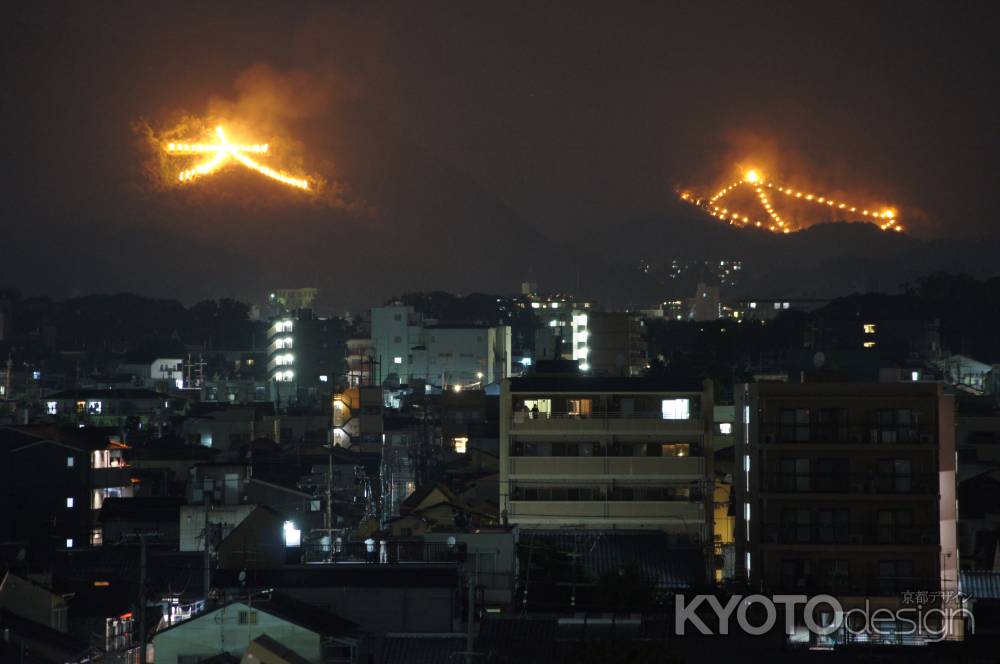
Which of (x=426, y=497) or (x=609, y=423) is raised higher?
(x=609, y=423)

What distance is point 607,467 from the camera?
44.9 ft

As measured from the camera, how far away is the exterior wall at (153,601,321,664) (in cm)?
778

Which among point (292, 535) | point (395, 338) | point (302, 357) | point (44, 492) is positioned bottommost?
point (292, 535)

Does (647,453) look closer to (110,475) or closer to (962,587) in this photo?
(962,587)

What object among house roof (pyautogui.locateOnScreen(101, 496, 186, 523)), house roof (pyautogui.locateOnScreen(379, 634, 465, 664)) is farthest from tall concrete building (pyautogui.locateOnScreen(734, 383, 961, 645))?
house roof (pyautogui.locateOnScreen(101, 496, 186, 523))

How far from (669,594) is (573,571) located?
1069 mm

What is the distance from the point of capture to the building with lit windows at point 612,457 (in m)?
13.6

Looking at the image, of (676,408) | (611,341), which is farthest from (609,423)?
(611,341)

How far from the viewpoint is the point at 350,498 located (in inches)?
653

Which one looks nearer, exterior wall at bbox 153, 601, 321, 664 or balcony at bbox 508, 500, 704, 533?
exterior wall at bbox 153, 601, 321, 664

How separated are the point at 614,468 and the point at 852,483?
2.83 metres

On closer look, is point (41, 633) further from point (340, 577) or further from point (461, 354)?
point (461, 354)

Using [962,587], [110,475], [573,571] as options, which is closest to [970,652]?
[962,587]

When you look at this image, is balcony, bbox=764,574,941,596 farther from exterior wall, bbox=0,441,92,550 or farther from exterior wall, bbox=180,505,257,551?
exterior wall, bbox=0,441,92,550
